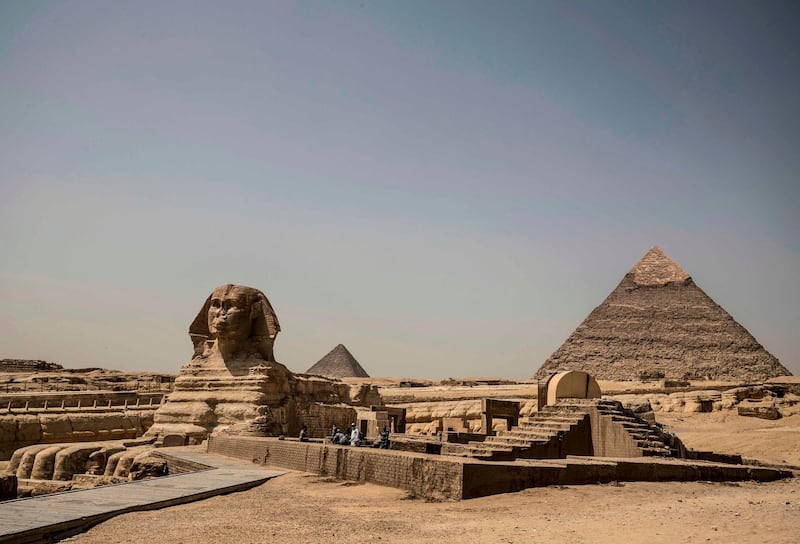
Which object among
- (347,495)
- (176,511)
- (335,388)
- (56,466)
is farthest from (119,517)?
(335,388)

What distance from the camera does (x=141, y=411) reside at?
19.4 m

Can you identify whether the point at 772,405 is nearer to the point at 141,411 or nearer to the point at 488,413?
the point at 488,413

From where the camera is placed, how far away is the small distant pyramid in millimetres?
68838

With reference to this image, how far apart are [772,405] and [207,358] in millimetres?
20885

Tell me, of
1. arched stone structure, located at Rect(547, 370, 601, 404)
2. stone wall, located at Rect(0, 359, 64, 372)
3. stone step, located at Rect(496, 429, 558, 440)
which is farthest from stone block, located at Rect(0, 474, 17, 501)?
stone wall, located at Rect(0, 359, 64, 372)

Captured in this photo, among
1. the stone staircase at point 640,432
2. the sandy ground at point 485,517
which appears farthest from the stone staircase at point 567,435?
the sandy ground at point 485,517

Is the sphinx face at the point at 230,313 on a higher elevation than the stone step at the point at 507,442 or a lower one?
higher

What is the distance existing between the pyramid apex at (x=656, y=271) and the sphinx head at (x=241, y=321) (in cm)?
14298

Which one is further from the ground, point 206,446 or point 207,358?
point 207,358

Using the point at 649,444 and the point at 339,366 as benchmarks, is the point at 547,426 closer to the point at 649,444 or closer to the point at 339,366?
the point at 649,444

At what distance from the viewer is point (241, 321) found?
55.6 ft

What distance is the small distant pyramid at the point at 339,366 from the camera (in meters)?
68.8

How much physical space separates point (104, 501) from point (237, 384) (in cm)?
874

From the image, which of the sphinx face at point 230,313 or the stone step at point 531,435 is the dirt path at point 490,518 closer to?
the stone step at point 531,435
